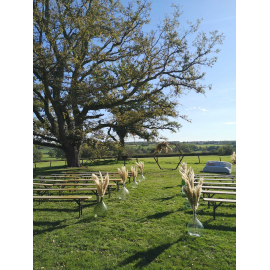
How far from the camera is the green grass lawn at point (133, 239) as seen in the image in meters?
3.18

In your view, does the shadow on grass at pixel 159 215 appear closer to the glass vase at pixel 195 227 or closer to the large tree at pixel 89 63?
the glass vase at pixel 195 227

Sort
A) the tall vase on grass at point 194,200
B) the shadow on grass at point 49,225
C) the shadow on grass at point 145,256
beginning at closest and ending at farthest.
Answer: the shadow on grass at point 145,256 < the tall vase on grass at point 194,200 < the shadow on grass at point 49,225

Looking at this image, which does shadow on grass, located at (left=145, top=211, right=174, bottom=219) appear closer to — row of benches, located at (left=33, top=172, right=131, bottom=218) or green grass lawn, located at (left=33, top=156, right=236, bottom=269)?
green grass lawn, located at (left=33, top=156, right=236, bottom=269)

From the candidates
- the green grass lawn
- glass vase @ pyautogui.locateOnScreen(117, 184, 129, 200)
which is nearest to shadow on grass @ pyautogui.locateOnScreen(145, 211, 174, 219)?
the green grass lawn

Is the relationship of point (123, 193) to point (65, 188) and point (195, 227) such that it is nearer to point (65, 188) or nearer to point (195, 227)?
point (65, 188)

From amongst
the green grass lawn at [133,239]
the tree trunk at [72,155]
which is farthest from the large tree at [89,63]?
the green grass lawn at [133,239]

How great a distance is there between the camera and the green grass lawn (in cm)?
318

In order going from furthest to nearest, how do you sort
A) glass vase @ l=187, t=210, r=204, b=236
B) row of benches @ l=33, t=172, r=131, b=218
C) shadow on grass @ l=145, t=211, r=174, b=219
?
row of benches @ l=33, t=172, r=131, b=218
shadow on grass @ l=145, t=211, r=174, b=219
glass vase @ l=187, t=210, r=204, b=236

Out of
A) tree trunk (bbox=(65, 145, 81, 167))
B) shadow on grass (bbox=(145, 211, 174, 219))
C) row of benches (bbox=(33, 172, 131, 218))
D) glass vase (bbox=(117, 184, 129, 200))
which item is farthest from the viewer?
tree trunk (bbox=(65, 145, 81, 167))

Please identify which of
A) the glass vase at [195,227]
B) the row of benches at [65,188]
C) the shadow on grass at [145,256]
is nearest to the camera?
the shadow on grass at [145,256]

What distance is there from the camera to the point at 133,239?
3.93 meters
